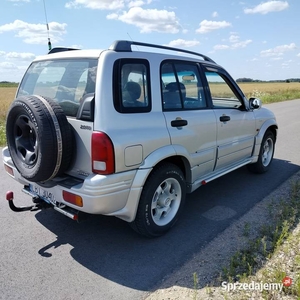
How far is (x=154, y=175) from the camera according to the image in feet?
9.91

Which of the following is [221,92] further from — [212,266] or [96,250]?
[96,250]

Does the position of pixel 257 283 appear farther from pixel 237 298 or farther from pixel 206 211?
pixel 206 211

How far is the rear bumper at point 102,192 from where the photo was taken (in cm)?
260

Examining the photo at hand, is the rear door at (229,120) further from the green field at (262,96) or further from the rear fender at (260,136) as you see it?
the green field at (262,96)

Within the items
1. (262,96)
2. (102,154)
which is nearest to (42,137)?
(102,154)

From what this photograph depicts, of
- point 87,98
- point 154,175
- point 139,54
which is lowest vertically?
point 154,175

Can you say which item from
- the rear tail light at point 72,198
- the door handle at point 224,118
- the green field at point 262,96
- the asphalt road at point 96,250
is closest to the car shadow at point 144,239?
the asphalt road at point 96,250

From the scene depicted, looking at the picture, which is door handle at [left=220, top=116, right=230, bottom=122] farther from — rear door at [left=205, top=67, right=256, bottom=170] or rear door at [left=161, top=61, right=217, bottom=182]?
rear door at [left=161, top=61, right=217, bottom=182]

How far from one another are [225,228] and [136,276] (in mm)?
1298

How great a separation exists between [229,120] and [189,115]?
0.95 m

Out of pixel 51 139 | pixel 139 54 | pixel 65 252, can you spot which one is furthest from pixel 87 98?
pixel 65 252

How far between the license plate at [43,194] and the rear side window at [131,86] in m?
1.14

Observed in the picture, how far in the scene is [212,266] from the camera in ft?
8.82

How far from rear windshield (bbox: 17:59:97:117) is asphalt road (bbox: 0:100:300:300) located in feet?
4.64
